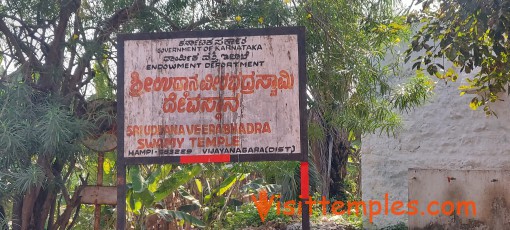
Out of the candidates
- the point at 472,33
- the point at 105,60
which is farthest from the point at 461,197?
the point at 105,60

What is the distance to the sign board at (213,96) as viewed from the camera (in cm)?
571

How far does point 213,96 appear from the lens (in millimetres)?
5781

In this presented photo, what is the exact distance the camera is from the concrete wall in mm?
9047

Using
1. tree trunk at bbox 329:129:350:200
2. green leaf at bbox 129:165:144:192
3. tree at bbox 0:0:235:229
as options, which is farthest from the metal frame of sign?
tree trunk at bbox 329:129:350:200

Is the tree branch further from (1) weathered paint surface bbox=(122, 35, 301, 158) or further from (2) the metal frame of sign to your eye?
(1) weathered paint surface bbox=(122, 35, 301, 158)

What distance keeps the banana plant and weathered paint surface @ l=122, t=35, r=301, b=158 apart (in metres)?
2.83

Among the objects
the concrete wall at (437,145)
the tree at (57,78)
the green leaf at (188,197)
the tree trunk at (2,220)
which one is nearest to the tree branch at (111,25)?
the tree at (57,78)

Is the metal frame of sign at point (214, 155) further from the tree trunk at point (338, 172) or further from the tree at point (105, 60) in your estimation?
the tree trunk at point (338, 172)

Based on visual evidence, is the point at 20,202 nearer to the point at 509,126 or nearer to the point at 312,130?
the point at 312,130

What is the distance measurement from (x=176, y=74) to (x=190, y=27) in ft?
4.92

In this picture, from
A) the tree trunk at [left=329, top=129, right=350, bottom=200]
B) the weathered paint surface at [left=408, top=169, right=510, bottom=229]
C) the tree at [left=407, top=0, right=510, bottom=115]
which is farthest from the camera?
the tree trunk at [left=329, top=129, right=350, bottom=200]

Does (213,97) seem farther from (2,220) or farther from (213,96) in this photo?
(2,220)

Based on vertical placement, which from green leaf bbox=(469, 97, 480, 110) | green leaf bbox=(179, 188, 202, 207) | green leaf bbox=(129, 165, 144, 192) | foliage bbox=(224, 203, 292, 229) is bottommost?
foliage bbox=(224, 203, 292, 229)

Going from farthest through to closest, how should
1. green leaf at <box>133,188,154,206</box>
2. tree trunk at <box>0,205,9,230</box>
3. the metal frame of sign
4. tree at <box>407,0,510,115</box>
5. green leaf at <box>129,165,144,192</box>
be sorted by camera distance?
green leaf at <box>133,188,154,206</box>, green leaf at <box>129,165,144,192</box>, tree at <box>407,0,510,115</box>, tree trunk at <box>0,205,9,230</box>, the metal frame of sign
